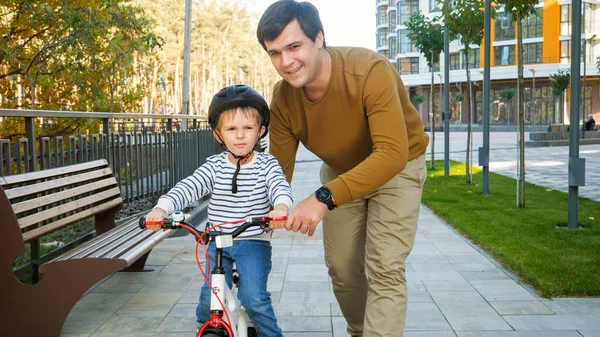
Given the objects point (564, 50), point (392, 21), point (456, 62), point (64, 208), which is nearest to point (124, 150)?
point (64, 208)

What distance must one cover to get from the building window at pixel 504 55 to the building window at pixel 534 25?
191 cm

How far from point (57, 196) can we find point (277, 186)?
8.30 feet

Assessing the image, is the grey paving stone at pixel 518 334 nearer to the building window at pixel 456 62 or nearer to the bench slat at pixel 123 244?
the bench slat at pixel 123 244

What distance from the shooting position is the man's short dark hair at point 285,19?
3.13 metres

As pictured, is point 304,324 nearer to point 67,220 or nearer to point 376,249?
point 376,249

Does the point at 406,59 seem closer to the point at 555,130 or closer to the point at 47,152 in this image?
the point at 555,130

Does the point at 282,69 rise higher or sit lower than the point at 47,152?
higher

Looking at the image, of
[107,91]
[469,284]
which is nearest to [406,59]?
[107,91]

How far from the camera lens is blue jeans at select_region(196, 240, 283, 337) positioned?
11.4 ft

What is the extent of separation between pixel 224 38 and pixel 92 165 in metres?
66.6

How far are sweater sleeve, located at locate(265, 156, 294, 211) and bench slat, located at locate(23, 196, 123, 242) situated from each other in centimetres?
197

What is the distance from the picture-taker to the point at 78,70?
14.6m

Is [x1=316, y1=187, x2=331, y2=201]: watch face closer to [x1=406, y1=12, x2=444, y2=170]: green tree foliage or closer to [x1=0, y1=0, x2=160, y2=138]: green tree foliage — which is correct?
[x1=0, y1=0, x2=160, y2=138]: green tree foliage

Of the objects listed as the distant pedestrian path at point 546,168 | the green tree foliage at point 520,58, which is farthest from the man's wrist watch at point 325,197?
the distant pedestrian path at point 546,168
